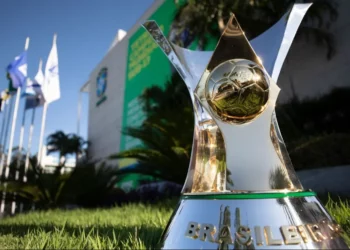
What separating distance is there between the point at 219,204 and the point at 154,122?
20.7ft

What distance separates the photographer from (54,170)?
322 inches

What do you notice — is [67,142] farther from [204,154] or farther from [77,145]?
[204,154]

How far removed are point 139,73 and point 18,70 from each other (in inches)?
434

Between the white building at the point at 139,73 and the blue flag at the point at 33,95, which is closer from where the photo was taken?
the white building at the point at 139,73

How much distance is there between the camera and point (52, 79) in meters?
12.5

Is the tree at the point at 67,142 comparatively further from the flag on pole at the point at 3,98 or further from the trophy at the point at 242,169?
the trophy at the point at 242,169

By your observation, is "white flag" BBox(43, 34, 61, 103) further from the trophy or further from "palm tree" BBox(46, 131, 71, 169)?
"palm tree" BBox(46, 131, 71, 169)

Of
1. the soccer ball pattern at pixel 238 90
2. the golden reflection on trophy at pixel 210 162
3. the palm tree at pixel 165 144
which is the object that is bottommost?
the golden reflection on trophy at pixel 210 162

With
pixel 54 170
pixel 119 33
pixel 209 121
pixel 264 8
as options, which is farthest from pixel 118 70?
pixel 209 121

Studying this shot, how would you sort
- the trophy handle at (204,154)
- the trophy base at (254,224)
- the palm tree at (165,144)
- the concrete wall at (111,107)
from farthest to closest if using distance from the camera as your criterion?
the concrete wall at (111,107) < the palm tree at (165,144) < the trophy handle at (204,154) < the trophy base at (254,224)

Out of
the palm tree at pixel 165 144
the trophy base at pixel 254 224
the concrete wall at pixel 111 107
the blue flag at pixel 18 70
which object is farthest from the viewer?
the concrete wall at pixel 111 107

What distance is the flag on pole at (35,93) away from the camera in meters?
12.9

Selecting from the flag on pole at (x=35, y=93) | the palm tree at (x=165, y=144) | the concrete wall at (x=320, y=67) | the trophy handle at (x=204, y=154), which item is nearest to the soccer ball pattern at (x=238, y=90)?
the trophy handle at (x=204, y=154)

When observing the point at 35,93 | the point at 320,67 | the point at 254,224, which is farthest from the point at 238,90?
the point at 35,93
